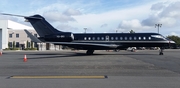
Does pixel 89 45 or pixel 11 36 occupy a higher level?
pixel 11 36

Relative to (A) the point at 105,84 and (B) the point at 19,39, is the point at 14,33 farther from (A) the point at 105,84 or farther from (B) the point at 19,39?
(A) the point at 105,84

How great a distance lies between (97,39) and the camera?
32.3 m

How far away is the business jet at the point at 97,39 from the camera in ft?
102

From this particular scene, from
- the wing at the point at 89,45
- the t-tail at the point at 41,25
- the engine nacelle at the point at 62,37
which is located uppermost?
the t-tail at the point at 41,25

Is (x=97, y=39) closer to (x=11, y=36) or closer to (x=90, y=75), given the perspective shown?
(x=90, y=75)

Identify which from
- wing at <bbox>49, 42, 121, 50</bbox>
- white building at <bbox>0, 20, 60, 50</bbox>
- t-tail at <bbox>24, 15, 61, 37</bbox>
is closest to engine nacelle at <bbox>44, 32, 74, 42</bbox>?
t-tail at <bbox>24, 15, 61, 37</bbox>

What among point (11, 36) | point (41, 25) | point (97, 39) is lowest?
point (97, 39)

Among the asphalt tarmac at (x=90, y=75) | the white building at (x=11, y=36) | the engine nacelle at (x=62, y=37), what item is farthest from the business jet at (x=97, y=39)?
the white building at (x=11, y=36)

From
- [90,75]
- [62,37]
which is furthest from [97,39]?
[90,75]

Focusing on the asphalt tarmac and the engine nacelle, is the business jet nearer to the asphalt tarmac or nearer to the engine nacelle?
the engine nacelle

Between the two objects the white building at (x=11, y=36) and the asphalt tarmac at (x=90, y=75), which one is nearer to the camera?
the asphalt tarmac at (x=90, y=75)

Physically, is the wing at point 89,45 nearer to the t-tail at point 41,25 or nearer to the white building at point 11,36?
the t-tail at point 41,25

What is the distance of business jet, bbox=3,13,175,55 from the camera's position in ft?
102

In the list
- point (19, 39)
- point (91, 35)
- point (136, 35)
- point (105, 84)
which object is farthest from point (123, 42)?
point (19, 39)
